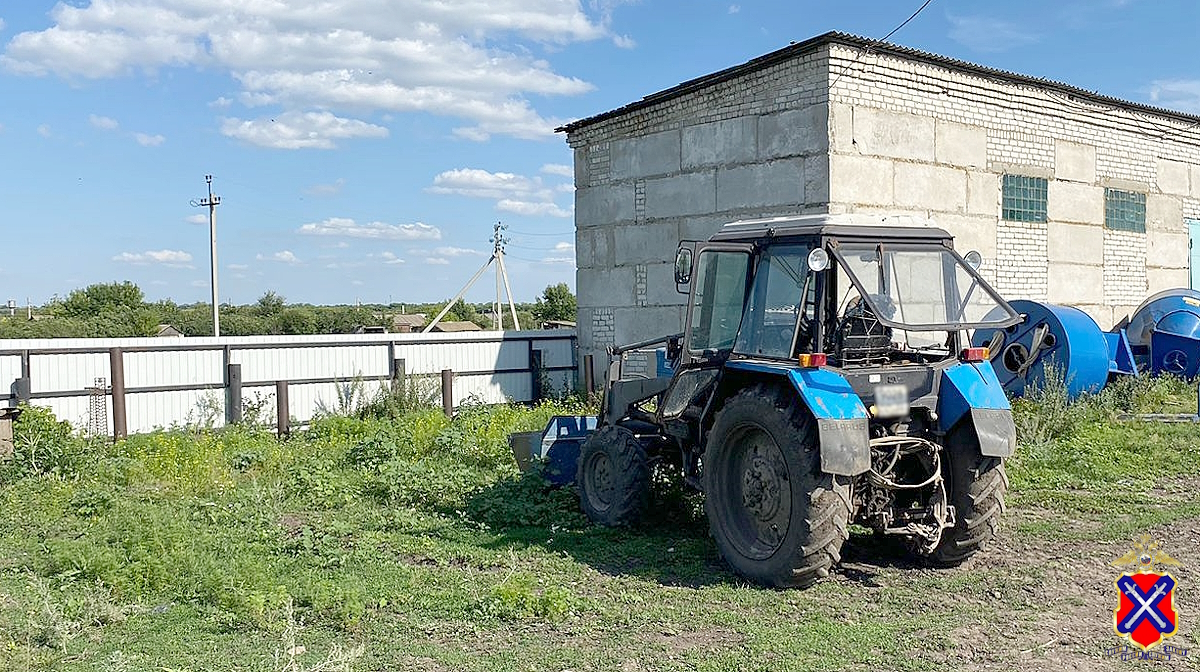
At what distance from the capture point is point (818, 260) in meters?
6.19

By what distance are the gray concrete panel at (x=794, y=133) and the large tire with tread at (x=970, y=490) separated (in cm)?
828

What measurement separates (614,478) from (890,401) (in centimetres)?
242

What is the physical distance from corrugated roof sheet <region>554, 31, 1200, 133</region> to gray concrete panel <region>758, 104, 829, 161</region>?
83cm

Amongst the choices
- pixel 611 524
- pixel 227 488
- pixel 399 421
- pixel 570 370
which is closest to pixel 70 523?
pixel 227 488

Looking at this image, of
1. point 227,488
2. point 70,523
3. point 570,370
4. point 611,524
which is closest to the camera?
point 611,524

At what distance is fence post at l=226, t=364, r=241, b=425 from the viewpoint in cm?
1534

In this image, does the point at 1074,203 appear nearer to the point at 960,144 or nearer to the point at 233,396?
the point at 960,144

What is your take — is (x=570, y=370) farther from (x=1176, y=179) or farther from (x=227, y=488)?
(x=1176, y=179)

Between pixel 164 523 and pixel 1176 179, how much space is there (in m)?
19.6

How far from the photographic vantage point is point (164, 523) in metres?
7.90

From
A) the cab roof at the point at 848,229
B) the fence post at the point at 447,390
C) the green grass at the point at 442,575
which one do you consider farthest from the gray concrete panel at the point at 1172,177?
the cab roof at the point at 848,229

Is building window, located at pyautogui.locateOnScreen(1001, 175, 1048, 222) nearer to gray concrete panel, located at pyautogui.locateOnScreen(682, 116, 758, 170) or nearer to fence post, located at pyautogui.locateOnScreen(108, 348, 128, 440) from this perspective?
gray concrete panel, located at pyautogui.locateOnScreen(682, 116, 758, 170)

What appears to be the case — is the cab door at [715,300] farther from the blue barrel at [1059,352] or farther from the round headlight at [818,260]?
the blue barrel at [1059,352]

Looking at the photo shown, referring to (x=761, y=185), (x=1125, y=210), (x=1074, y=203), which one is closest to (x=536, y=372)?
(x=761, y=185)
